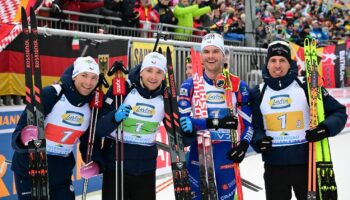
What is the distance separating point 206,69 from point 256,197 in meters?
3.40

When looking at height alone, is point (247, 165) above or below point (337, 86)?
below

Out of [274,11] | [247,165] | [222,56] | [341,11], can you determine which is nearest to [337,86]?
[247,165]

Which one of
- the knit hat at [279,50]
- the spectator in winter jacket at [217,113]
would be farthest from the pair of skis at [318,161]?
the spectator in winter jacket at [217,113]

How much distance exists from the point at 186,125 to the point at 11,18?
2.73 meters

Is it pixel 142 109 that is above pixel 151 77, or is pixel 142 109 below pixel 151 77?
below

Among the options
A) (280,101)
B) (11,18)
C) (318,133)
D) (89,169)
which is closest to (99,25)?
(11,18)

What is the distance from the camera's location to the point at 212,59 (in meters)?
4.49

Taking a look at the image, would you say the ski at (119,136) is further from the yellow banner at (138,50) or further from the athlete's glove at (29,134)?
the yellow banner at (138,50)

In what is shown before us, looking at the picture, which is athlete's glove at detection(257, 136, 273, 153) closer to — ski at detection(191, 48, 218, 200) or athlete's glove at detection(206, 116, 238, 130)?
athlete's glove at detection(206, 116, 238, 130)

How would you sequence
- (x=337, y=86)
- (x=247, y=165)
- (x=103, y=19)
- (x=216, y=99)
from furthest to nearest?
(x=337, y=86)
(x=247, y=165)
(x=103, y=19)
(x=216, y=99)

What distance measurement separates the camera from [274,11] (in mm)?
20125

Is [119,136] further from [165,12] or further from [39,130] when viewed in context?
[165,12]

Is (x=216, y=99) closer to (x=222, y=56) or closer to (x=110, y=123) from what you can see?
(x=222, y=56)

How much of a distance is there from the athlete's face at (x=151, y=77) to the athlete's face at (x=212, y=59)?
1.49 feet
